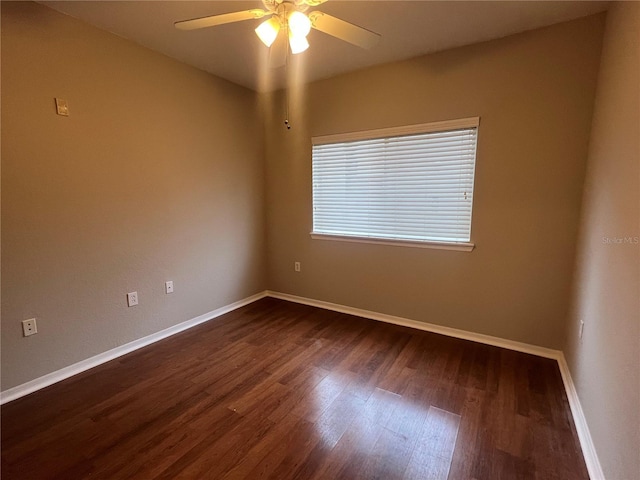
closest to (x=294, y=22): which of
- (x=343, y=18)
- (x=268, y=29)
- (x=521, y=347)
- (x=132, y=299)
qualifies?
(x=268, y=29)

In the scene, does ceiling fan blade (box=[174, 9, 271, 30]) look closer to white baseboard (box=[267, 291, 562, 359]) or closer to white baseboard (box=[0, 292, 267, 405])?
white baseboard (box=[0, 292, 267, 405])

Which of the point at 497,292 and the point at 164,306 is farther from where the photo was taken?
the point at 164,306

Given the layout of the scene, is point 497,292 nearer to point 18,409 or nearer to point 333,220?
point 333,220

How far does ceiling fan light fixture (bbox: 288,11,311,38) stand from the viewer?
1486 mm

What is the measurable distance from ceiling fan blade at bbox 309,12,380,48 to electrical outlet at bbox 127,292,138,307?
2.44 m

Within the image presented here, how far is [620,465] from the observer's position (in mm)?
1137

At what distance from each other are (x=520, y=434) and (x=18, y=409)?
296 centimetres

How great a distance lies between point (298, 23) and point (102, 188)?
1882mm

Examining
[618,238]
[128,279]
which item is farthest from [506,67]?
[128,279]

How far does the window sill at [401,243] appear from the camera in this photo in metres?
2.62

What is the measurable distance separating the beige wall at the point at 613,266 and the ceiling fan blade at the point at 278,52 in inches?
73.0

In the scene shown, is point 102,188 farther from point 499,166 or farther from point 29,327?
point 499,166

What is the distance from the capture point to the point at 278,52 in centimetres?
200

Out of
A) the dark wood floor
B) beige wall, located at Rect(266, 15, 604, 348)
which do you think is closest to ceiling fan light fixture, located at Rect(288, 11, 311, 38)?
beige wall, located at Rect(266, 15, 604, 348)
